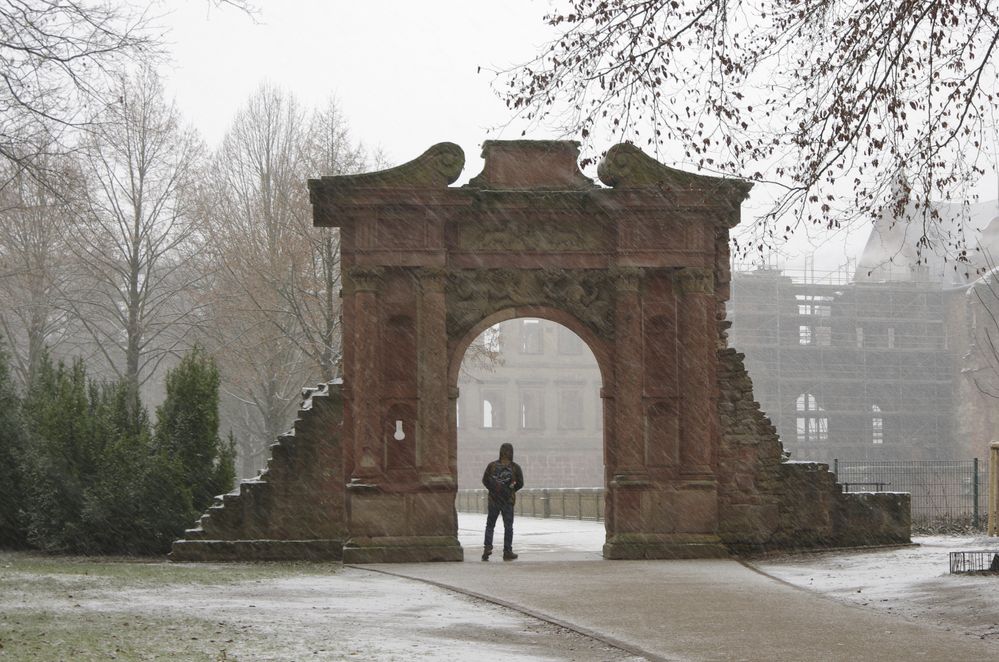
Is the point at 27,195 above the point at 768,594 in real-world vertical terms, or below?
above

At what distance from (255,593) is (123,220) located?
23.1 metres

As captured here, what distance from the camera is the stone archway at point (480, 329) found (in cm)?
1881

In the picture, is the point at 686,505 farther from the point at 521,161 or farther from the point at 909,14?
the point at 909,14

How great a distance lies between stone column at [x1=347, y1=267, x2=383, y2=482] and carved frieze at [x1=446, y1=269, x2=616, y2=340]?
103 centimetres

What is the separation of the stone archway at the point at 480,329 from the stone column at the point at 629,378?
2 centimetres

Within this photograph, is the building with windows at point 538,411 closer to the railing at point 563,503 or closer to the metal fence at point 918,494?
the railing at point 563,503

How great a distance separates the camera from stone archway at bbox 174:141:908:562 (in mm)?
18812

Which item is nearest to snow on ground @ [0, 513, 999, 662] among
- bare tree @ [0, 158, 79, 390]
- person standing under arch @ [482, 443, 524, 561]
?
person standing under arch @ [482, 443, 524, 561]

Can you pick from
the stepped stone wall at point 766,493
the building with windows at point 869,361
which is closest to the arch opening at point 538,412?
the building with windows at point 869,361

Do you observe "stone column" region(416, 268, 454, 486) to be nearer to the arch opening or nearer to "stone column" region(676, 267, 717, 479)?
"stone column" region(676, 267, 717, 479)

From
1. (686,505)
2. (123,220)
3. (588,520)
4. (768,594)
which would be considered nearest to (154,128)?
(123,220)

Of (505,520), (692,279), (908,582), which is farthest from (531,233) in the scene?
(908,582)

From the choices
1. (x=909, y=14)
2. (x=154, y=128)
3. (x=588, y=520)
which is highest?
(x=154, y=128)

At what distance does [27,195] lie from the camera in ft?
119
